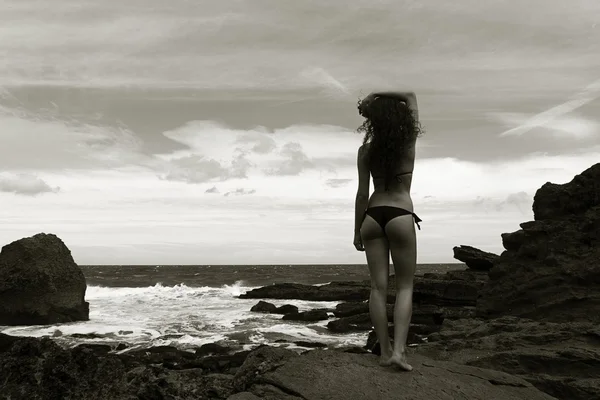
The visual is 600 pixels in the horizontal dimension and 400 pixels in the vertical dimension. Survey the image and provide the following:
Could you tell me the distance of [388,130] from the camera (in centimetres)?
436

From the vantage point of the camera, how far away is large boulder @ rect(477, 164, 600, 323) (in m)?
11.5

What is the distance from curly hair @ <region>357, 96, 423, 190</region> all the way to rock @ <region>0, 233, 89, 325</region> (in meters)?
21.5

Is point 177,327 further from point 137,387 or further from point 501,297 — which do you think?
point 137,387

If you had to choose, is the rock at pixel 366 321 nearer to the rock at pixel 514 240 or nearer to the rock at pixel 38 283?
the rock at pixel 514 240

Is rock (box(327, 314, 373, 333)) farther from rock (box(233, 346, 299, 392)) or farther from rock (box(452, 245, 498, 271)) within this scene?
rock (box(233, 346, 299, 392))

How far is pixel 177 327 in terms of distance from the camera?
2261 cm

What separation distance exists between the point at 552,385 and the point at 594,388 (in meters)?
0.41

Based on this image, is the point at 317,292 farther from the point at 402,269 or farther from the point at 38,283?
the point at 402,269

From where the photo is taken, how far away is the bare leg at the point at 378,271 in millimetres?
4512

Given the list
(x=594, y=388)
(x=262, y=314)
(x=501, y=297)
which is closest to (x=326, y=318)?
(x=262, y=314)

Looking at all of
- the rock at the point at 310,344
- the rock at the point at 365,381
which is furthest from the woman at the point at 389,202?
the rock at the point at 310,344

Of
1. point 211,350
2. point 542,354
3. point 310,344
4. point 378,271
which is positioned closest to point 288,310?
point 310,344

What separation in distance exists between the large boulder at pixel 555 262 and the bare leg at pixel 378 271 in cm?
804

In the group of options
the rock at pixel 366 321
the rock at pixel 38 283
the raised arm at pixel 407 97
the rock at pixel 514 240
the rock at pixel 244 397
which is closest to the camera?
the rock at pixel 244 397
